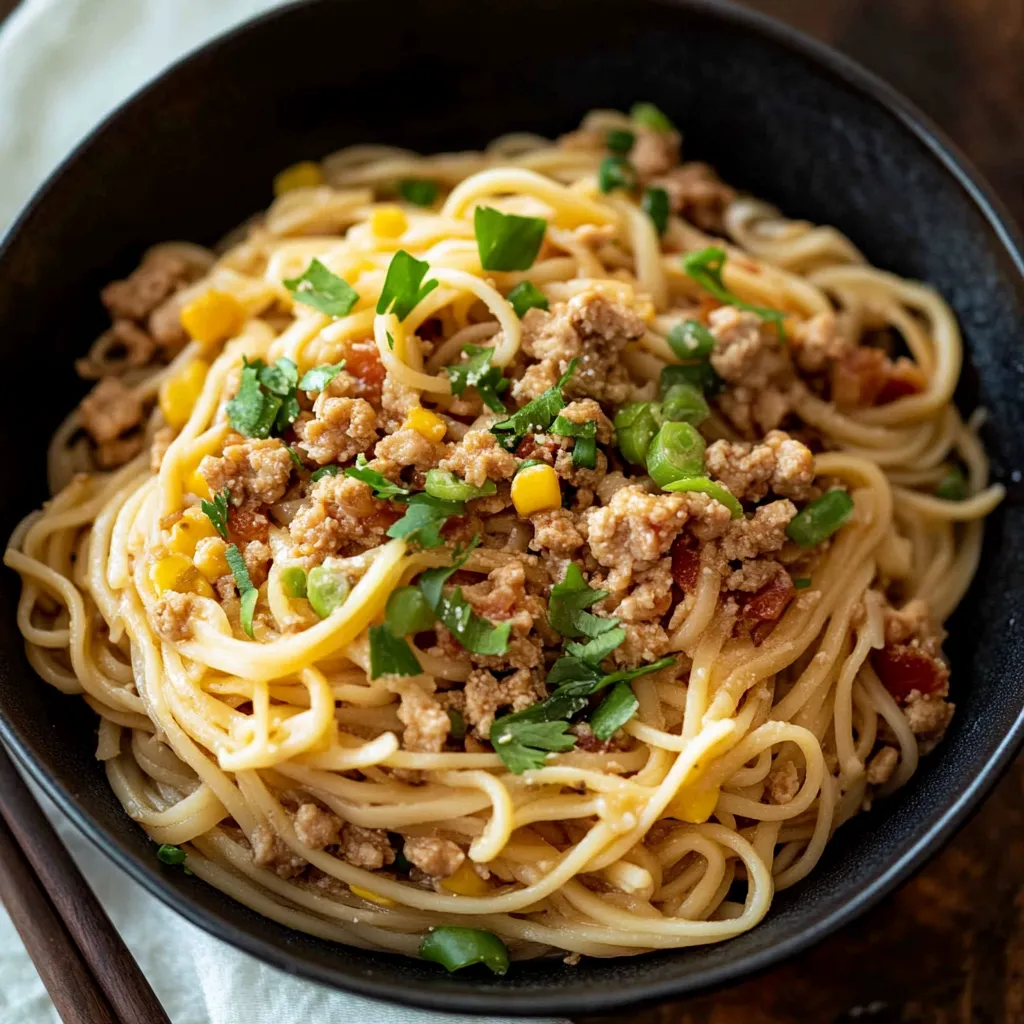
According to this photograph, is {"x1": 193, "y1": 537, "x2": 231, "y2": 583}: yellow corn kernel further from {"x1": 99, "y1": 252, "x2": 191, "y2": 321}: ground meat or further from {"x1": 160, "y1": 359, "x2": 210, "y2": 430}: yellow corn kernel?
{"x1": 99, "y1": 252, "x2": 191, "y2": 321}: ground meat

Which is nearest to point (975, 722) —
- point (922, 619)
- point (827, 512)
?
point (922, 619)

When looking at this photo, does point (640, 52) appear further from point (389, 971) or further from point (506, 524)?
point (389, 971)

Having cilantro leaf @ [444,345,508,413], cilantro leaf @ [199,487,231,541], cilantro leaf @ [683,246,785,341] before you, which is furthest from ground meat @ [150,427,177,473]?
cilantro leaf @ [683,246,785,341]

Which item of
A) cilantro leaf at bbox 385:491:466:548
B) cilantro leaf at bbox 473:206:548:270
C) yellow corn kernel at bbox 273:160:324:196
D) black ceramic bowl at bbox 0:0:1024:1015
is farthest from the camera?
yellow corn kernel at bbox 273:160:324:196

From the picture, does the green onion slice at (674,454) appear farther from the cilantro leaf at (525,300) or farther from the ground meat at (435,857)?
the ground meat at (435,857)

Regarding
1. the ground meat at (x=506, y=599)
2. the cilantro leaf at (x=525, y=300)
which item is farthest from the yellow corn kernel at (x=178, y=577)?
the cilantro leaf at (x=525, y=300)

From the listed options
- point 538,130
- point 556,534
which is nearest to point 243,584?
point 556,534
